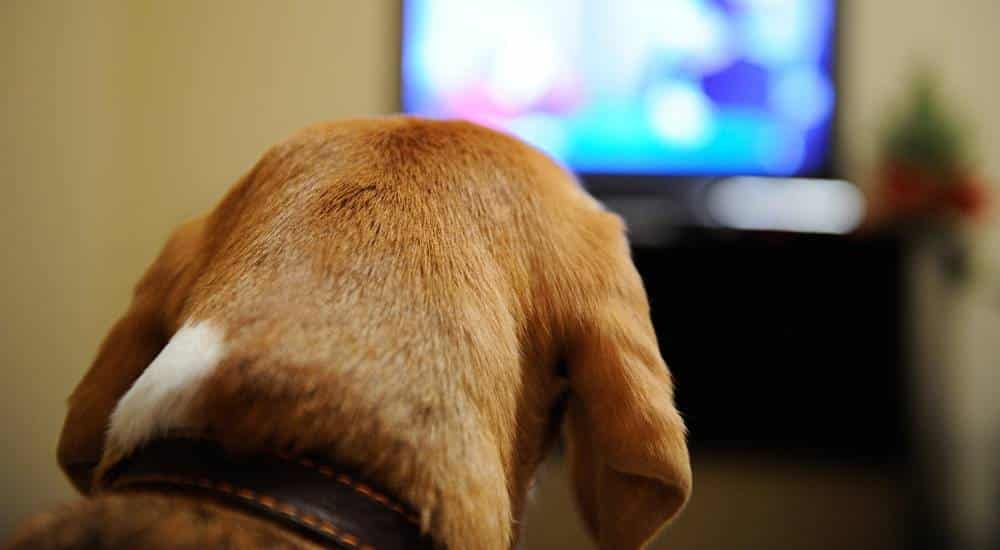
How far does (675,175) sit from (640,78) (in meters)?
0.29

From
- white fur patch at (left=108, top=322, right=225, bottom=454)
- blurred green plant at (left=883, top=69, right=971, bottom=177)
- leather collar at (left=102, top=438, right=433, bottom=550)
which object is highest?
blurred green plant at (left=883, top=69, right=971, bottom=177)

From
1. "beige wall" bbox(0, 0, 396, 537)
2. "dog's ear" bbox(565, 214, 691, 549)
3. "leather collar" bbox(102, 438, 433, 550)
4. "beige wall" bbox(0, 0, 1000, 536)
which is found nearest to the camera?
"leather collar" bbox(102, 438, 433, 550)

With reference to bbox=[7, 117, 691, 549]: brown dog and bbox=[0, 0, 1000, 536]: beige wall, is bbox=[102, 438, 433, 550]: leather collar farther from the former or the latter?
bbox=[0, 0, 1000, 536]: beige wall

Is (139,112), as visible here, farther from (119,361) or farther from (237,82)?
(119,361)

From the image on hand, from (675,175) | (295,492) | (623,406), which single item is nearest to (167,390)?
(295,492)

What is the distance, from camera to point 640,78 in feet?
7.21

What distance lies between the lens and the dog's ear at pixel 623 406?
21.7 inches

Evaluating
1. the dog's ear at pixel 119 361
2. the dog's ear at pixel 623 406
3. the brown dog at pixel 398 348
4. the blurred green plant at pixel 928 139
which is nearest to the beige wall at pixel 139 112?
the dog's ear at pixel 119 361

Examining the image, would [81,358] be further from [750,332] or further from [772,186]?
[772,186]

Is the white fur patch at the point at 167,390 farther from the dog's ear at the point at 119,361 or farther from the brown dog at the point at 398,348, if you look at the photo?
the dog's ear at the point at 119,361

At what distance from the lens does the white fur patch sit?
46cm

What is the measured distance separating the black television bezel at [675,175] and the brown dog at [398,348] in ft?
5.17

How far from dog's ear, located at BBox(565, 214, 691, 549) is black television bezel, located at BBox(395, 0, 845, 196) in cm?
162

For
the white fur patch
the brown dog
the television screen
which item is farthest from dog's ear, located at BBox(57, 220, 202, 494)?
the television screen
